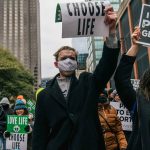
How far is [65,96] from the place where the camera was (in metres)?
3.51

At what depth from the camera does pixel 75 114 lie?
3.35 metres

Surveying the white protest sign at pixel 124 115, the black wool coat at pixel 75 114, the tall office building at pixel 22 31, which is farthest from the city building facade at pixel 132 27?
the tall office building at pixel 22 31

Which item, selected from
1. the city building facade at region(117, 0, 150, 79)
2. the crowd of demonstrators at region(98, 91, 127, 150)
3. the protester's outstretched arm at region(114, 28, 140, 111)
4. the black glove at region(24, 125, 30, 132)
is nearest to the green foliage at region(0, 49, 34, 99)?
the city building facade at region(117, 0, 150, 79)

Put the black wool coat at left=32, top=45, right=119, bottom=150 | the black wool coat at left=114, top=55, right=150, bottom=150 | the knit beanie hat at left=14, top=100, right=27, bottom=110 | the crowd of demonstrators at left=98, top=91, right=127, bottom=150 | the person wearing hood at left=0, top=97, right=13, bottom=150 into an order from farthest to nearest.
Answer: the person wearing hood at left=0, top=97, right=13, bottom=150
the knit beanie hat at left=14, top=100, right=27, bottom=110
the crowd of demonstrators at left=98, top=91, right=127, bottom=150
the black wool coat at left=32, top=45, right=119, bottom=150
the black wool coat at left=114, top=55, right=150, bottom=150

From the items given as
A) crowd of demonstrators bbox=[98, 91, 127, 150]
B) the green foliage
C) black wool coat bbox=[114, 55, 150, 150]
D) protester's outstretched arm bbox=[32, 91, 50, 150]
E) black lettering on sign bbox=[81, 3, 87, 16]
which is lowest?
the green foliage

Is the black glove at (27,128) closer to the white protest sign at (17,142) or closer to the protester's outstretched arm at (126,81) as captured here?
the white protest sign at (17,142)

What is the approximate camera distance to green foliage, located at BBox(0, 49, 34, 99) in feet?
190

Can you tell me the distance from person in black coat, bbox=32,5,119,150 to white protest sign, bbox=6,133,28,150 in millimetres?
5765

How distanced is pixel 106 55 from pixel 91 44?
74.7 metres

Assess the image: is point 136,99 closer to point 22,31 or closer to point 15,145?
point 15,145

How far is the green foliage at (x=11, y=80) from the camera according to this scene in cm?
5784

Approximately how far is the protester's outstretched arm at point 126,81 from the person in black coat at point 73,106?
0.26 ft

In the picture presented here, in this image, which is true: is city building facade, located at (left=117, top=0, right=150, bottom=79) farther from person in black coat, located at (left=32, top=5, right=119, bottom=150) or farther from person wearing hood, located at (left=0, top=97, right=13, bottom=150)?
person in black coat, located at (left=32, top=5, right=119, bottom=150)

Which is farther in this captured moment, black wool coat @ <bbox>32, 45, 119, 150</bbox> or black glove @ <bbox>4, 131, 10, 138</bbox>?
black glove @ <bbox>4, 131, 10, 138</bbox>
